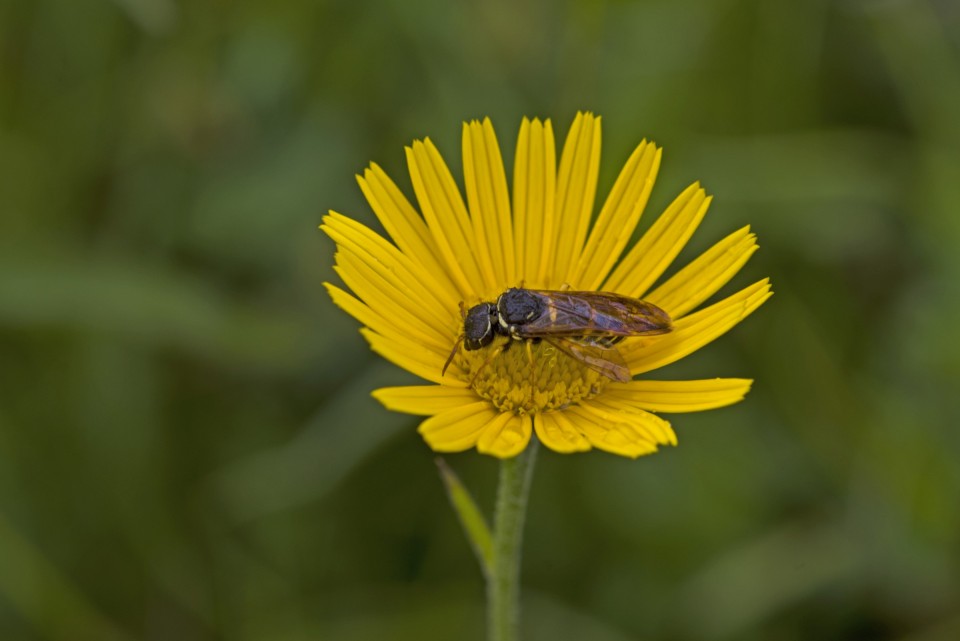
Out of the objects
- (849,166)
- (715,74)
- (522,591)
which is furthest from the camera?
(715,74)

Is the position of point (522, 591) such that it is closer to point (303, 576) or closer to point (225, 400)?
point (303, 576)

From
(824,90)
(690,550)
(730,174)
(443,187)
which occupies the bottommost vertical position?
(690,550)

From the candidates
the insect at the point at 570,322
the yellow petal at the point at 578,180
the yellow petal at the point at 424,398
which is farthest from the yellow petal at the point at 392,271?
the yellow petal at the point at 578,180

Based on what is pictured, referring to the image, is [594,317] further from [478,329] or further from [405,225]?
[405,225]

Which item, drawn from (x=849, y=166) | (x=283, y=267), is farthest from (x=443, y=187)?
(x=849, y=166)

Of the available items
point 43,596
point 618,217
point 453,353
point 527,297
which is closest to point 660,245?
point 618,217

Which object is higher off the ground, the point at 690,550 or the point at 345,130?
the point at 345,130

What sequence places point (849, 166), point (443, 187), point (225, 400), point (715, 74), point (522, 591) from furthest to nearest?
point (715, 74)
point (849, 166)
point (225, 400)
point (522, 591)
point (443, 187)
